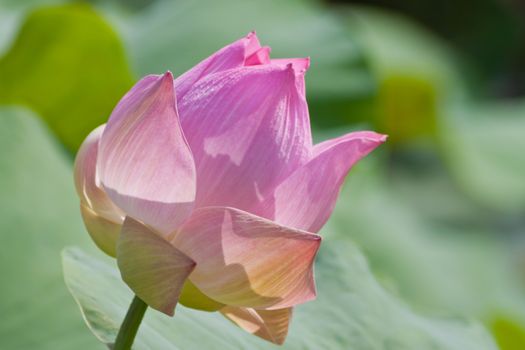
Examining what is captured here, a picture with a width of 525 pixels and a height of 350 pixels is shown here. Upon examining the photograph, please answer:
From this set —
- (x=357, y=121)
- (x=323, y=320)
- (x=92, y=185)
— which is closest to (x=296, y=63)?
(x=92, y=185)

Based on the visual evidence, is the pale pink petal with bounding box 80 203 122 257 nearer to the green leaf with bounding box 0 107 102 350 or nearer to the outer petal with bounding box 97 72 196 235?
the outer petal with bounding box 97 72 196 235

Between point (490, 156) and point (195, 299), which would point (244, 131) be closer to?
point (195, 299)

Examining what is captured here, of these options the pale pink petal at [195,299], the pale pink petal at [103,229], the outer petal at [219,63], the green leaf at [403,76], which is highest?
the outer petal at [219,63]

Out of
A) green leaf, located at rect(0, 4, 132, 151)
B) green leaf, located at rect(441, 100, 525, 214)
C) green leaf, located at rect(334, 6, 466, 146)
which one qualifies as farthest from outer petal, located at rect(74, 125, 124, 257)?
green leaf, located at rect(441, 100, 525, 214)

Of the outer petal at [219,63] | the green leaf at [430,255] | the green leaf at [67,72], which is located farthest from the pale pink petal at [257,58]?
the green leaf at [430,255]

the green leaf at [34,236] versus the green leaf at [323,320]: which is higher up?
the green leaf at [323,320]

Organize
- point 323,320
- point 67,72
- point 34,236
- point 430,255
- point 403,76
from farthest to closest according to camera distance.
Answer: point 403,76
point 430,255
point 67,72
point 34,236
point 323,320

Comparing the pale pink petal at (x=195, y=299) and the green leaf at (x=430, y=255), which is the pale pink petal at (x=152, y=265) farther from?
the green leaf at (x=430, y=255)
